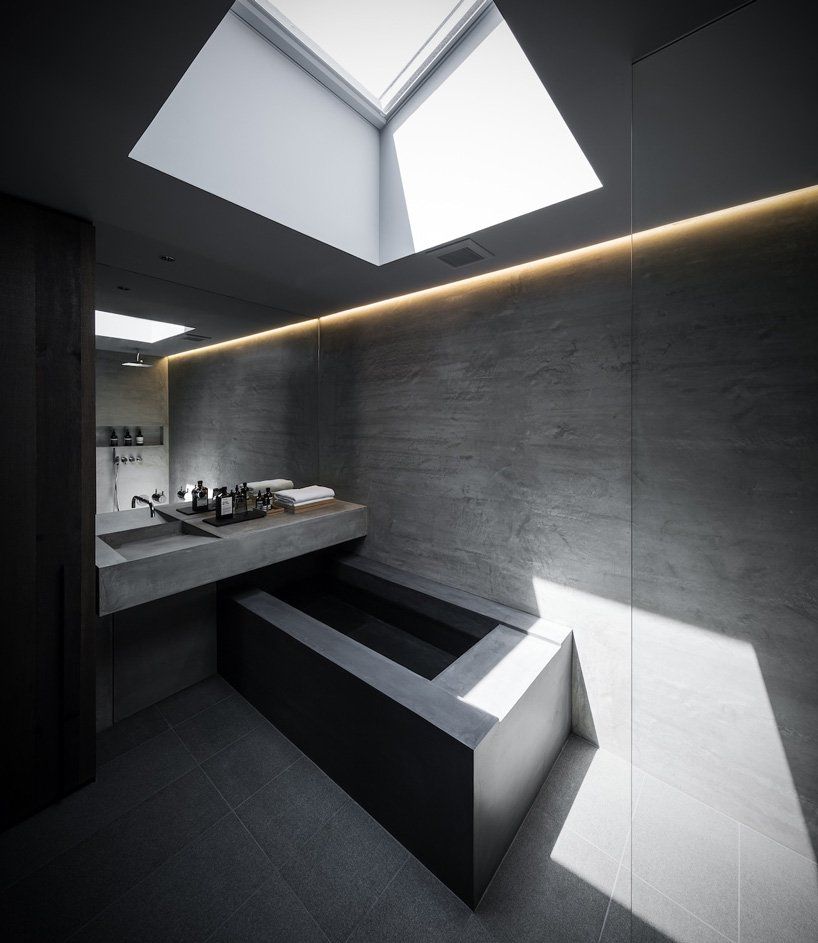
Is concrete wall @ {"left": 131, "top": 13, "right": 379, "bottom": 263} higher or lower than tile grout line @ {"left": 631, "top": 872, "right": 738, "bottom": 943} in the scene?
higher

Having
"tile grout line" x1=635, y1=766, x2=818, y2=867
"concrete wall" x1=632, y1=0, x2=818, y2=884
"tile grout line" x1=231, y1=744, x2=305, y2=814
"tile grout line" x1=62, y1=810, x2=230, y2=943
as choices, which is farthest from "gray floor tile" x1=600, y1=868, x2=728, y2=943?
"tile grout line" x1=62, y1=810, x2=230, y2=943

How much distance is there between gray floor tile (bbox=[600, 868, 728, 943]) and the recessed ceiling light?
9.71ft

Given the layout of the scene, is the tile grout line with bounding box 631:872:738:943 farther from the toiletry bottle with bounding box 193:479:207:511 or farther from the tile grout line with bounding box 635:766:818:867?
the toiletry bottle with bounding box 193:479:207:511

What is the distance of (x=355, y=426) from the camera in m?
3.05

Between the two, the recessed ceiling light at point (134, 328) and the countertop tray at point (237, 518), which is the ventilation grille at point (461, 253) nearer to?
the recessed ceiling light at point (134, 328)

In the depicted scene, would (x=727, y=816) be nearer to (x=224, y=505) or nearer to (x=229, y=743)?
(x=229, y=743)

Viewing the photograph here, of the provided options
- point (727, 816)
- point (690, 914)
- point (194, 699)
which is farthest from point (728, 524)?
point (194, 699)

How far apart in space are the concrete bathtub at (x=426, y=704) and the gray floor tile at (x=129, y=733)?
1.37 ft

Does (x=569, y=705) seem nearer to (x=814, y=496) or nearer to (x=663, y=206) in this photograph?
(x=814, y=496)

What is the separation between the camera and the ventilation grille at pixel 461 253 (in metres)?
1.91

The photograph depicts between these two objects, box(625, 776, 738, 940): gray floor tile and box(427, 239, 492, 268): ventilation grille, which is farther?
box(427, 239, 492, 268): ventilation grille

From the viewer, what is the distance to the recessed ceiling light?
1.88 m

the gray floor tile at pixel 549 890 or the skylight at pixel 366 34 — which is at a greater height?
the skylight at pixel 366 34

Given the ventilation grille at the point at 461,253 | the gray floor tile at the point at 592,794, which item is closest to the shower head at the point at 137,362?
the ventilation grille at the point at 461,253
